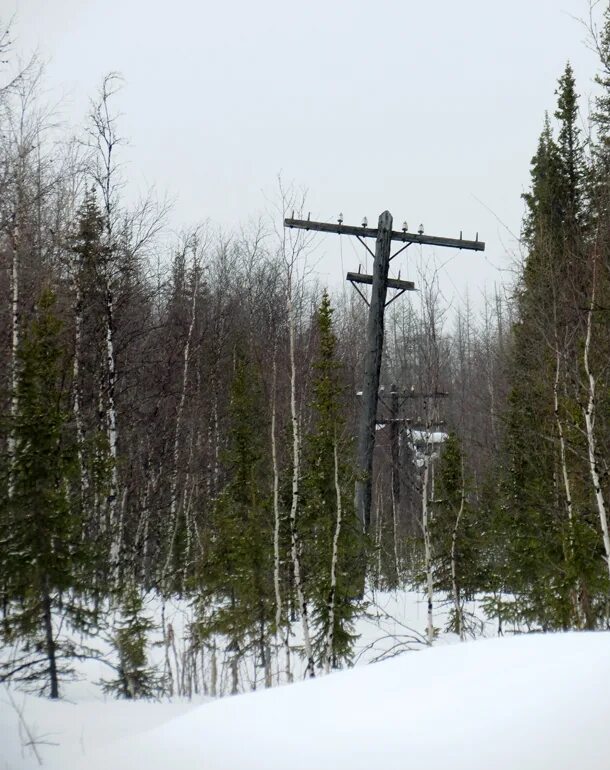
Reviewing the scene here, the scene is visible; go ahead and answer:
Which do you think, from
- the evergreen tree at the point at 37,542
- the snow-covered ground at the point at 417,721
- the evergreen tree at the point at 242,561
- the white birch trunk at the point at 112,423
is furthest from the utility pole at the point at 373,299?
the snow-covered ground at the point at 417,721

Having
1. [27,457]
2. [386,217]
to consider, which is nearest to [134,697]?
[27,457]

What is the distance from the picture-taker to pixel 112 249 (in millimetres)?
15188

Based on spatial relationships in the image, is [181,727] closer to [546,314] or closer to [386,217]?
[546,314]

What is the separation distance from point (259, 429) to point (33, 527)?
13.7m

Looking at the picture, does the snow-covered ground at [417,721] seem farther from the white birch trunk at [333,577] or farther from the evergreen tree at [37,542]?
the white birch trunk at [333,577]

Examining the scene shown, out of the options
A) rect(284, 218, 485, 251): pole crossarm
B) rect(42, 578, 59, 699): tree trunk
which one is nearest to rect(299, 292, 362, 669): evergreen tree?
rect(284, 218, 485, 251): pole crossarm

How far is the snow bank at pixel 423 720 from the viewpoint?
3.43 metres

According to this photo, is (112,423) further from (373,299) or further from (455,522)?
(455,522)

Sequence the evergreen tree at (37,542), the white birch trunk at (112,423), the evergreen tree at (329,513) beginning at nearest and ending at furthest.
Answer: the evergreen tree at (37,542)
the evergreen tree at (329,513)
the white birch trunk at (112,423)

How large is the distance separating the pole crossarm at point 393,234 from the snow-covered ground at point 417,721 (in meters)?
10.9

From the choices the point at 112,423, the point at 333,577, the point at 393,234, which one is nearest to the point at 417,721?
the point at 333,577

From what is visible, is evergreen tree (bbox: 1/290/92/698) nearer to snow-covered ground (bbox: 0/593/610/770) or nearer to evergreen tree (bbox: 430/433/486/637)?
snow-covered ground (bbox: 0/593/610/770)

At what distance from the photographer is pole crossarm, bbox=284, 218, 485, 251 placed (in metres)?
14.6

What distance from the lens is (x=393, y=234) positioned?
15.5 meters
